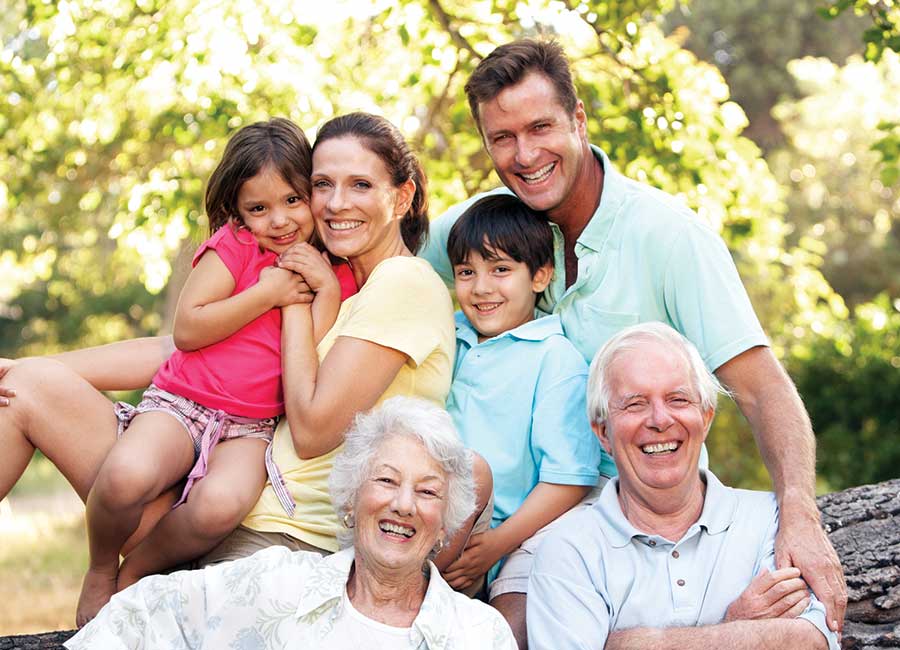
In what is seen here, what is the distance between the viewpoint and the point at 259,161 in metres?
3.14

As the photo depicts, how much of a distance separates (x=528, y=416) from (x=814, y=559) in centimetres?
86

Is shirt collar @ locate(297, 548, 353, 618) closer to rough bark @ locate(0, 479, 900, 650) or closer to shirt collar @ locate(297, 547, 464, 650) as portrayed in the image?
shirt collar @ locate(297, 547, 464, 650)

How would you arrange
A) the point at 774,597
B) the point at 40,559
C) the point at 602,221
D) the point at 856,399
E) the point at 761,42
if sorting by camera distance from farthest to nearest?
the point at 761,42, the point at 40,559, the point at 856,399, the point at 602,221, the point at 774,597

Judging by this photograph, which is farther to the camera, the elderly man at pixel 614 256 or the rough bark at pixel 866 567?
the rough bark at pixel 866 567

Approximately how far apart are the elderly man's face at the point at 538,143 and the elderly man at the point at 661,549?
700mm

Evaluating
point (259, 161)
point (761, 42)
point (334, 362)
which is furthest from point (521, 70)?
point (761, 42)

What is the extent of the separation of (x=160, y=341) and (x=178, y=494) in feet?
2.01

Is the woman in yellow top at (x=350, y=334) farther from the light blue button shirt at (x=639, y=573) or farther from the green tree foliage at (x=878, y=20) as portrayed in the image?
the green tree foliage at (x=878, y=20)

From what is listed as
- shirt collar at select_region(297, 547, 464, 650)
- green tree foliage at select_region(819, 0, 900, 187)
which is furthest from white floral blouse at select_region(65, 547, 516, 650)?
green tree foliage at select_region(819, 0, 900, 187)

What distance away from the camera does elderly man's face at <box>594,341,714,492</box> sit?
2.76 meters

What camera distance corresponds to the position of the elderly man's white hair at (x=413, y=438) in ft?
8.77

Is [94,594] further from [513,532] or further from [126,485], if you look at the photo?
[513,532]

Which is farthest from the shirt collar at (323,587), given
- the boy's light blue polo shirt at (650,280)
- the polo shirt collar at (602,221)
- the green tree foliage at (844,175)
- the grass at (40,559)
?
the green tree foliage at (844,175)

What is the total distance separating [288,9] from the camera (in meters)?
6.24
